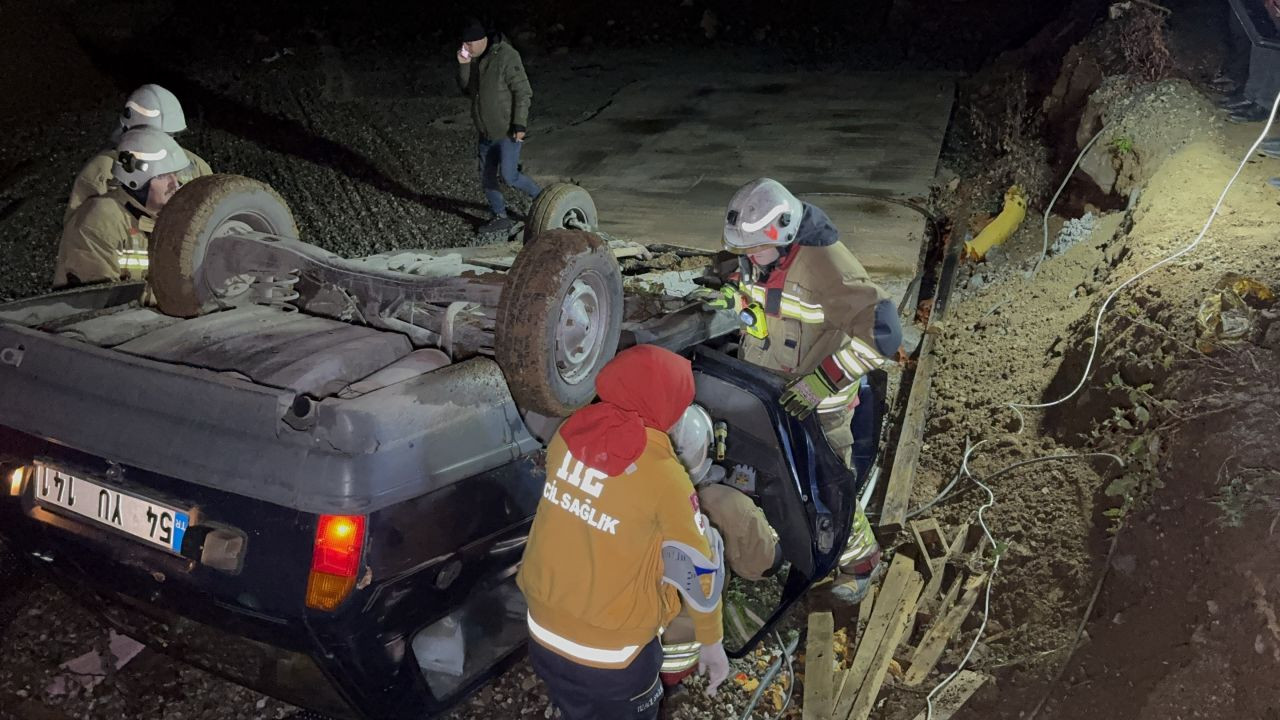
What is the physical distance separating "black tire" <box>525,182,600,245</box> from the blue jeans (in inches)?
125

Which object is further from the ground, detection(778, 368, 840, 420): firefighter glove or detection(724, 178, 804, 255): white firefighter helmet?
→ detection(724, 178, 804, 255): white firefighter helmet

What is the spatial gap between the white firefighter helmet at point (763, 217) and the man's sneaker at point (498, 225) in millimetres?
4176

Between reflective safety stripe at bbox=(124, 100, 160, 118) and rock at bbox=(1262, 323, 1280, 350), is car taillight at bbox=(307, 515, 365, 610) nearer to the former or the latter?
reflective safety stripe at bbox=(124, 100, 160, 118)

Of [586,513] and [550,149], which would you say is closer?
[586,513]

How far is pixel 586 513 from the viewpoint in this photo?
2570mm

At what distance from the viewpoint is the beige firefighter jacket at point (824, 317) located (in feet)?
12.4

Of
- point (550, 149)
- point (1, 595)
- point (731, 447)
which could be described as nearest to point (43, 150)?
point (550, 149)

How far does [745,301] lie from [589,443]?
176cm

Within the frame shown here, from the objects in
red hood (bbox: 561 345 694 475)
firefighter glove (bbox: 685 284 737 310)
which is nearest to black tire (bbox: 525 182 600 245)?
firefighter glove (bbox: 685 284 737 310)

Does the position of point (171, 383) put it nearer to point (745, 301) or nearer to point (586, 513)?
point (586, 513)

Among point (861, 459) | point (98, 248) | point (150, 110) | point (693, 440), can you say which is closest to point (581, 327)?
point (693, 440)

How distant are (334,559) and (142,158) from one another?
10.1 ft

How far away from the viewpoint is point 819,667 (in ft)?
12.0

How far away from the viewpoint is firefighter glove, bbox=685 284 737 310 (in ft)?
12.7
